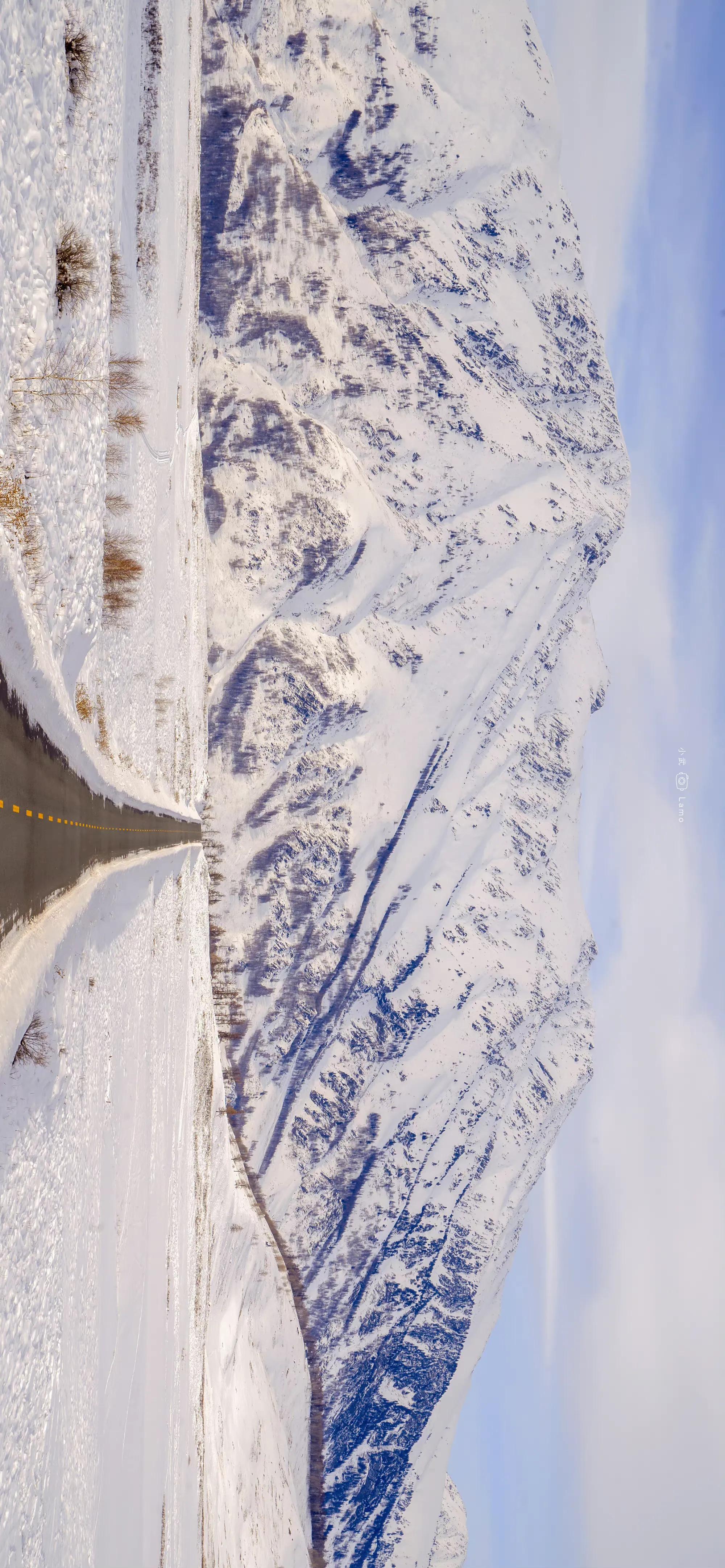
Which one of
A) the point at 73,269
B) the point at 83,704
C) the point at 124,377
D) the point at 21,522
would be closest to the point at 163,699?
the point at 124,377

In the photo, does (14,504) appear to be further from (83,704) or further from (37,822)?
(83,704)

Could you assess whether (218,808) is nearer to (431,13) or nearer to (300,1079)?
(300,1079)

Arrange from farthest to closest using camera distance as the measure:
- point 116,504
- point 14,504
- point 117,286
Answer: point 117,286 < point 116,504 < point 14,504

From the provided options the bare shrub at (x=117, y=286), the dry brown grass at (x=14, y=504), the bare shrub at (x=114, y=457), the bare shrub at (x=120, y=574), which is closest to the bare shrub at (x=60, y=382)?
the dry brown grass at (x=14, y=504)

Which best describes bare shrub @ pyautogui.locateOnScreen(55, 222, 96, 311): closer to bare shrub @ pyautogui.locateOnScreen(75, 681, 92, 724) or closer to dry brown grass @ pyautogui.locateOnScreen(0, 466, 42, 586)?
dry brown grass @ pyautogui.locateOnScreen(0, 466, 42, 586)

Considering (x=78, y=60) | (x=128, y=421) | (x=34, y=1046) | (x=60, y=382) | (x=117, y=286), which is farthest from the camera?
(x=128, y=421)

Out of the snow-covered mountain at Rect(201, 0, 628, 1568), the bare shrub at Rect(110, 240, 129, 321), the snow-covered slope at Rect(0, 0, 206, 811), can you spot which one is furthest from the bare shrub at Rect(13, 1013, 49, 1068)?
the snow-covered mountain at Rect(201, 0, 628, 1568)
